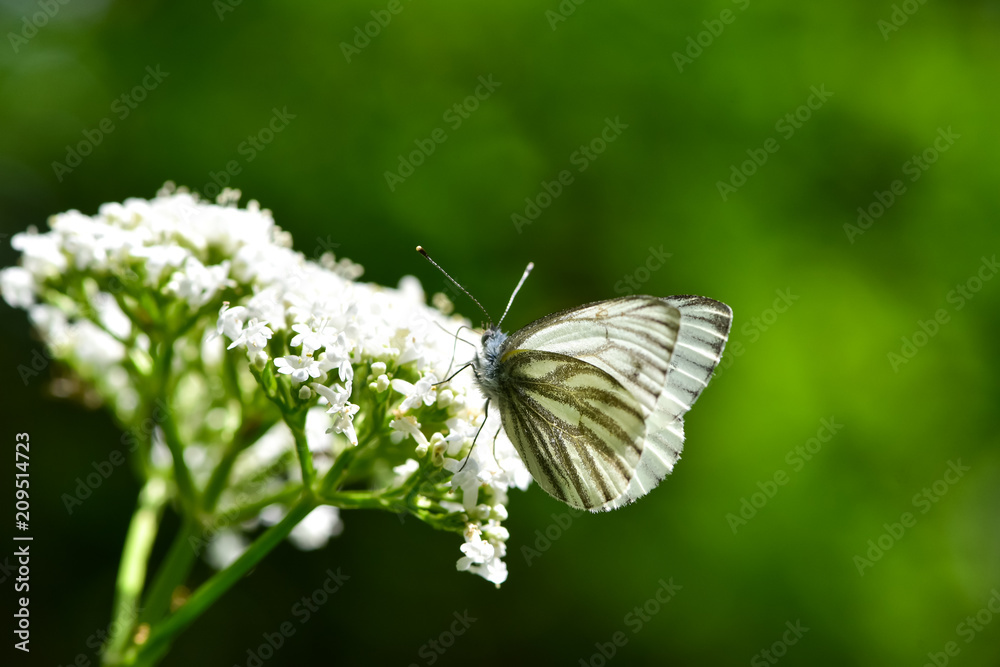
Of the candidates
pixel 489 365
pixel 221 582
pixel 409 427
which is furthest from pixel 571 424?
pixel 221 582

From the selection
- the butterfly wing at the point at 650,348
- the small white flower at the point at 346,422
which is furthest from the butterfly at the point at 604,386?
the small white flower at the point at 346,422

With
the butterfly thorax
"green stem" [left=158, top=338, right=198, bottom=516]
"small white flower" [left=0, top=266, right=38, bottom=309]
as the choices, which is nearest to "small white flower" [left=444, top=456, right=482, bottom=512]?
the butterfly thorax

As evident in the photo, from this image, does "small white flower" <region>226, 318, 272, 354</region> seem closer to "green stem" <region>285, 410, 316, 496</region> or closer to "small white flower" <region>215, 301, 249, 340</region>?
"small white flower" <region>215, 301, 249, 340</region>

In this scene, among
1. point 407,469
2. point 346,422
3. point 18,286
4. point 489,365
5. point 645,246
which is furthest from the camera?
point 645,246

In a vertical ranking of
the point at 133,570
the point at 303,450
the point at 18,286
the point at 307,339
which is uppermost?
the point at 307,339

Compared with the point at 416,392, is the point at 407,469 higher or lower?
lower

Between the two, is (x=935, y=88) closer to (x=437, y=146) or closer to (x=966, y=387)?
(x=966, y=387)

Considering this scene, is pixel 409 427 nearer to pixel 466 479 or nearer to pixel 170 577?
pixel 466 479

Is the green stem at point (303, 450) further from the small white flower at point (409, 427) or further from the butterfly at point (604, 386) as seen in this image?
the butterfly at point (604, 386)
